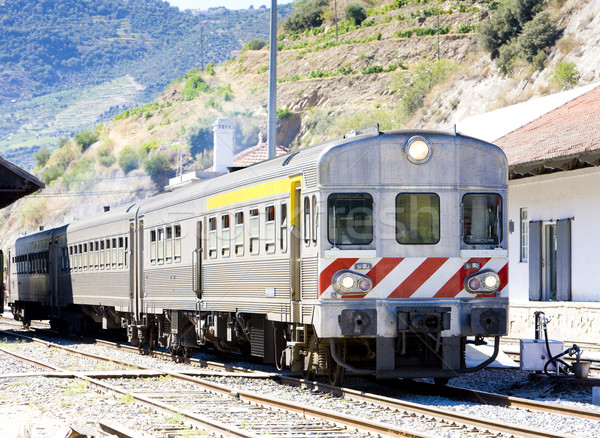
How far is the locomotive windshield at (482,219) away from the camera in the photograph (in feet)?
43.2

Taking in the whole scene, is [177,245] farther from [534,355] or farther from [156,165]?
[156,165]

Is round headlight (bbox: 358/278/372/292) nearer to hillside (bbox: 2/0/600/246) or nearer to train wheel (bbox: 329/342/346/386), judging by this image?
train wheel (bbox: 329/342/346/386)

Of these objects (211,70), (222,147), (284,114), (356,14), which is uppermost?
(356,14)

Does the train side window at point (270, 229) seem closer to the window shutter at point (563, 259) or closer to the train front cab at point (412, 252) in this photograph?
the train front cab at point (412, 252)

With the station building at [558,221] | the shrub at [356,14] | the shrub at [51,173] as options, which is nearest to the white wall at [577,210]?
the station building at [558,221]

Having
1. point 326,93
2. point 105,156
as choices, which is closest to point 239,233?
point 326,93

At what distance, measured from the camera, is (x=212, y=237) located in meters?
16.7

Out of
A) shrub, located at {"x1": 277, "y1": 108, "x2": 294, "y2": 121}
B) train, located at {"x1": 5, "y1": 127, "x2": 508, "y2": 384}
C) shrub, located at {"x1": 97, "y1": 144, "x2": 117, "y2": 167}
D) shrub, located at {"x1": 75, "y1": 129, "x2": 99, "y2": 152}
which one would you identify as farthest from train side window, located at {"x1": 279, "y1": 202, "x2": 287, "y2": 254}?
shrub, located at {"x1": 75, "y1": 129, "x2": 99, "y2": 152}

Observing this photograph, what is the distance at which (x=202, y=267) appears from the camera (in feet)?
56.5

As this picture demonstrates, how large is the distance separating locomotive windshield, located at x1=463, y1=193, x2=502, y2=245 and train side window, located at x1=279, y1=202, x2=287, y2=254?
236cm

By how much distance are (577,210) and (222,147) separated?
107ft

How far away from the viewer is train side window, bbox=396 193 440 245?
13.0 m

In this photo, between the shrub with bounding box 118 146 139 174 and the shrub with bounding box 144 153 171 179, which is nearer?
the shrub with bounding box 144 153 171 179

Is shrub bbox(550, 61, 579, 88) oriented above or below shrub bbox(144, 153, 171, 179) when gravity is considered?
above
